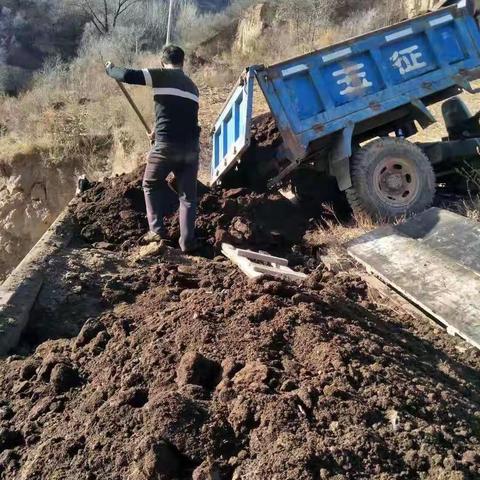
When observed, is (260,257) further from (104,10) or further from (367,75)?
(104,10)

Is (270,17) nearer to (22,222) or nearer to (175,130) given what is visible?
(22,222)

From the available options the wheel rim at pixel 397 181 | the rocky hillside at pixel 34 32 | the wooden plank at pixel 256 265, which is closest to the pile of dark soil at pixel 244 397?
the wooden plank at pixel 256 265

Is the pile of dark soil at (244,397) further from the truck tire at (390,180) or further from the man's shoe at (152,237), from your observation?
the truck tire at (390,180)

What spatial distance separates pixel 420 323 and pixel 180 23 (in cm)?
2613

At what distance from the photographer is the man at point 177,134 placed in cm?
623

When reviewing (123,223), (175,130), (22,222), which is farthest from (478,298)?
(22,222)

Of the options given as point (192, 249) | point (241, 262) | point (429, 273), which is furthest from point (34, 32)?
point (429, 273)

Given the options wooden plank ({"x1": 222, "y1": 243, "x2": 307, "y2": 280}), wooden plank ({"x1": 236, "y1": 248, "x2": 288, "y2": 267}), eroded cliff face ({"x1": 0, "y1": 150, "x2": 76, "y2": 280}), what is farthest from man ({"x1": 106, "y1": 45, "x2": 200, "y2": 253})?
eroded cliff face ({"x1": 0, "y1": 150, "x2": 76, "y2": 280})

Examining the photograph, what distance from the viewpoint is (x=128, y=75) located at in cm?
598

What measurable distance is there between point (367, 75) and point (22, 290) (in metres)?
4.15

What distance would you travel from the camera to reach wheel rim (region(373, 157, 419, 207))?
23.2 feet

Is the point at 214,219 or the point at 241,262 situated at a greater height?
the point at 214,219

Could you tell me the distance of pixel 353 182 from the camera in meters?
6.97

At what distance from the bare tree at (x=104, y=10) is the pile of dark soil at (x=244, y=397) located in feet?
92.2
